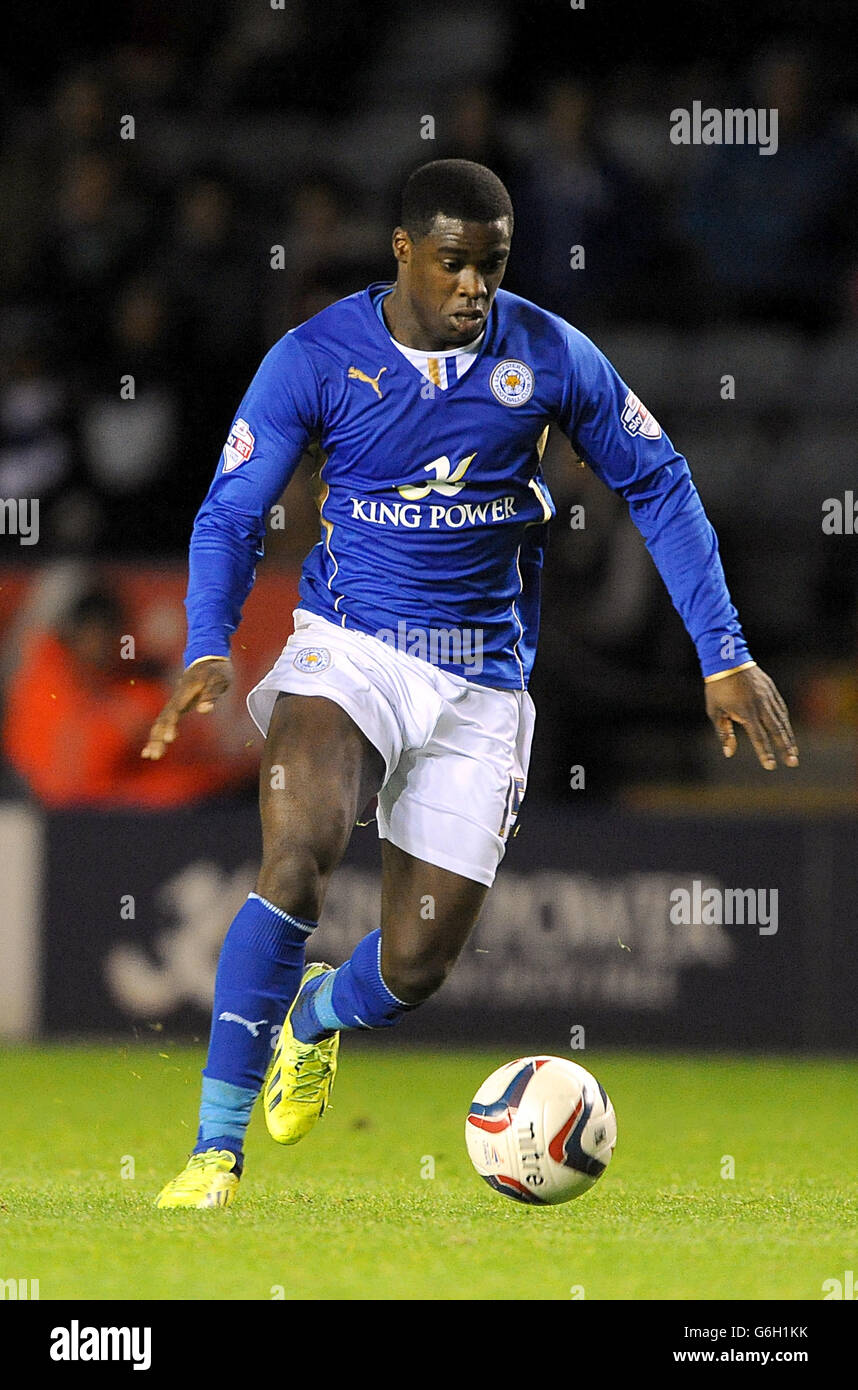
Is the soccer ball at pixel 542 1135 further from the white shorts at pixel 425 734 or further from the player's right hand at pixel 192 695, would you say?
the player's right hand at pixel 192 695

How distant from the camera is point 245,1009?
194 inches

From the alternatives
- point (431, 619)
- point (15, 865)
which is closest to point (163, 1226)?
point (431, 619)

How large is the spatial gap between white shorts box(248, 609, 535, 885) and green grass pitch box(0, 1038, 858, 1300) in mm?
883

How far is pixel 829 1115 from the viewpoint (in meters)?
7.45

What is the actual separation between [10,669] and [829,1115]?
4269 millimetres

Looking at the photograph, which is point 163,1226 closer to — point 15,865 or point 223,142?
point 15,865

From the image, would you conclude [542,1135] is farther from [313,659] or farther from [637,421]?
[637,421]

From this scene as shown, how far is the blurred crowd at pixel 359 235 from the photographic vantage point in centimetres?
1044

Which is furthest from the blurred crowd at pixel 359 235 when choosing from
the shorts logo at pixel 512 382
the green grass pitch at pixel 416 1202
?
the shorts logo at pixel 512 382

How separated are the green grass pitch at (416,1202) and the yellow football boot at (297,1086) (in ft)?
0.42

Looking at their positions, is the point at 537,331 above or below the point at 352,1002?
above

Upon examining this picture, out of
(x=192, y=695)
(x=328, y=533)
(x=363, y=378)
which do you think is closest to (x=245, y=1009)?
(x=192, y=695)

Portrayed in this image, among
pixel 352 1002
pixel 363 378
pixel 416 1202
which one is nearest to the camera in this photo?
pixel 416 1202

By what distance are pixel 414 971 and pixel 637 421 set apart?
151cm
